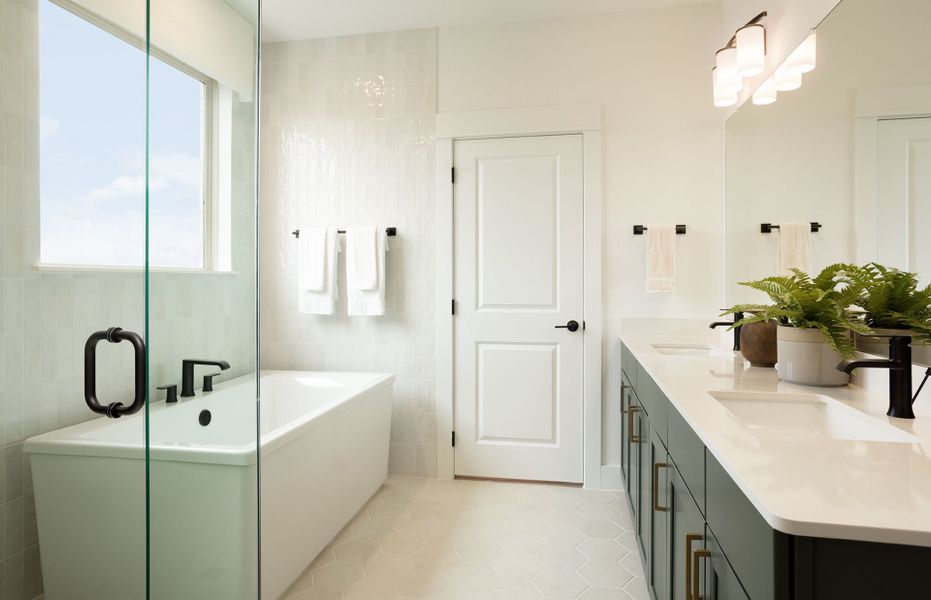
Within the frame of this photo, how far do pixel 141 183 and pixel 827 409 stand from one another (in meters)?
2.32

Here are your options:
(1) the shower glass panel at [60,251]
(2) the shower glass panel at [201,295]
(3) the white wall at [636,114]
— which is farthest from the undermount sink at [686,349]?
(1) the shower glass panel at [60,251]

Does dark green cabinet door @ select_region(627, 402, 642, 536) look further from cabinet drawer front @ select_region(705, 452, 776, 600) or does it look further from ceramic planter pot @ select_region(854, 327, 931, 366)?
cabinet drawer front @ select_region(705, 452, 776, 600)

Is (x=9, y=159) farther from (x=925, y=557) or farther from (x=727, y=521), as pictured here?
(x=925, y=557)

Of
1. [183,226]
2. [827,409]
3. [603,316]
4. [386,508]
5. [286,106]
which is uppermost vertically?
[286,106]

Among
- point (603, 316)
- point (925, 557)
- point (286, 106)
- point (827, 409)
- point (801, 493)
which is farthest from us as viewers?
point (286, 106)

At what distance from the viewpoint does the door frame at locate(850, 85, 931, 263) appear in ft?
4.18

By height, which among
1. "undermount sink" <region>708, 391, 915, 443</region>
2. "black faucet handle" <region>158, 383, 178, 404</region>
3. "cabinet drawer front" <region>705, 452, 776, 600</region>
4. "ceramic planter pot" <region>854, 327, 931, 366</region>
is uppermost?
"ceramic planter pot" <region>854, 327, 931, 366</region>

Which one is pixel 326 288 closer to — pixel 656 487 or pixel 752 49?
pixel 656 487

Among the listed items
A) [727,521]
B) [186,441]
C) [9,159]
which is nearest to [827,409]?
[727,521]

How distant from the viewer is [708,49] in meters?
2.77

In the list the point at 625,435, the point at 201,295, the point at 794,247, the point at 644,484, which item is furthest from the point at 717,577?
the point at 625,435

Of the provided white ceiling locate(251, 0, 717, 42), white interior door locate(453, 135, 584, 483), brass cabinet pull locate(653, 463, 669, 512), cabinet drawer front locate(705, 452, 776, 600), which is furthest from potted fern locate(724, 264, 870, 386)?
white ceiling locate(251, 0, 717, 42)

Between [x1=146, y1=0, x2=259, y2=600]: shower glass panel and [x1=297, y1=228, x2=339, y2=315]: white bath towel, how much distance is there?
6.26ft

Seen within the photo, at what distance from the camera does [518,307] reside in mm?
2980
